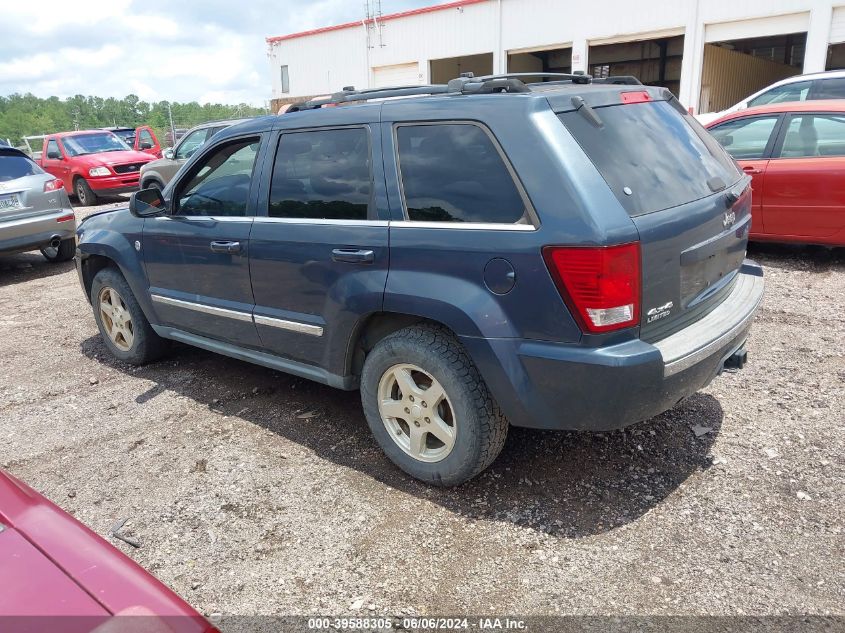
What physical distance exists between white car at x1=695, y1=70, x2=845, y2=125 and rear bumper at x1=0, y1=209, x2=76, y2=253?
865 cm

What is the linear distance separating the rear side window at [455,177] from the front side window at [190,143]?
446 inches

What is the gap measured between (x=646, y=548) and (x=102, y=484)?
274 cm

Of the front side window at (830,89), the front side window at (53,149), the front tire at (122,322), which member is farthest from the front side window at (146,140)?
the front side window at (830,89)

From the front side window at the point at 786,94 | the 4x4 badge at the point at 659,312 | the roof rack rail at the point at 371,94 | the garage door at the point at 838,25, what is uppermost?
the garage door at the point at 838,25

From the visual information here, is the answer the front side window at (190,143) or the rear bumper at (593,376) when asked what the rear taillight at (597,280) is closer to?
the rear bumper at (593,376)

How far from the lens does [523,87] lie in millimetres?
3064

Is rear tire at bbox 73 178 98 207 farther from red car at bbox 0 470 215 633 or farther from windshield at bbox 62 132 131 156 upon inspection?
red car at bbox 0 470 215 633

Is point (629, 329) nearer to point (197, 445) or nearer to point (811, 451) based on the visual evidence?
point (811, 451)

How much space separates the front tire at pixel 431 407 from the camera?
3.02 meters

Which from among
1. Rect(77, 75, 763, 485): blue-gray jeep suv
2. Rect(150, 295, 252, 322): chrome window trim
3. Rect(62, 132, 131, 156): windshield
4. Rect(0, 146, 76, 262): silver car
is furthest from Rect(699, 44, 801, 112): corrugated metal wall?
Rect(150, 295, 252, 322): chrome window trim

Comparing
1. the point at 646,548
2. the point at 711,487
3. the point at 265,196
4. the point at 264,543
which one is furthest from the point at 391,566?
the point at 265,196

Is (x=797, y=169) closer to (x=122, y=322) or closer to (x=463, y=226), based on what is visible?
(x=463, y=226)

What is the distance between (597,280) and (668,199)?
62 centimetres

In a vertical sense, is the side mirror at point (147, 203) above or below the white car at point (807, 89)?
below
